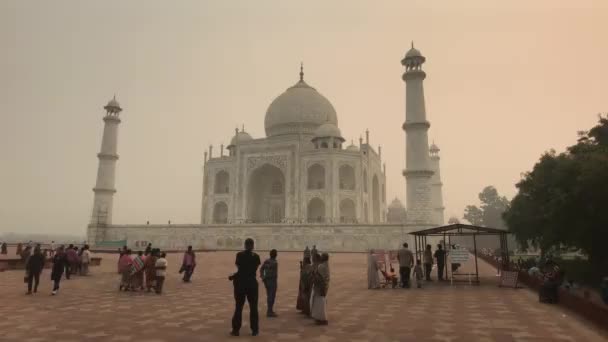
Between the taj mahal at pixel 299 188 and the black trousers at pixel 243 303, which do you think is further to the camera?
the taj mahal at pixel 299 188

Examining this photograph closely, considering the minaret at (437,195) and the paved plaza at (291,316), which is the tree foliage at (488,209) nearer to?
the minaret at (437,195)

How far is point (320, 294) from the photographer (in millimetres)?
7043

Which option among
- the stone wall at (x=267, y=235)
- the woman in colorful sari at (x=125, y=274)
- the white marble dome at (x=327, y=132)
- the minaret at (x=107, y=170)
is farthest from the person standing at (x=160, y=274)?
the white marble dome at (x=327, y=132)

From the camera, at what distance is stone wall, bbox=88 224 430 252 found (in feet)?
104

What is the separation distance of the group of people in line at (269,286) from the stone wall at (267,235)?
24.0 metres

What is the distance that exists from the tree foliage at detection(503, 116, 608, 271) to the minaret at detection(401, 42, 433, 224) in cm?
936

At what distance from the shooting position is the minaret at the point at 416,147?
103 ft

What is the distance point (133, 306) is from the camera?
8375mm

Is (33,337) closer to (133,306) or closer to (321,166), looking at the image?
(133,306)

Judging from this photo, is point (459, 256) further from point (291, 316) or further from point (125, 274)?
point (125, 274)

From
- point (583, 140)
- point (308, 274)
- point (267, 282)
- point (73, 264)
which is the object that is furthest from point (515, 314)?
point (583, 140)

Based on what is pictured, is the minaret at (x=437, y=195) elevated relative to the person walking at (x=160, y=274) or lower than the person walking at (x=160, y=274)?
elevated

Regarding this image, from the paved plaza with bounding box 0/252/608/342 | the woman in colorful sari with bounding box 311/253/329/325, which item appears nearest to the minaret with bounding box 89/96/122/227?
the paved plaza with bounding box 0/252/608/342

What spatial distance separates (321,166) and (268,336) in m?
37.0
